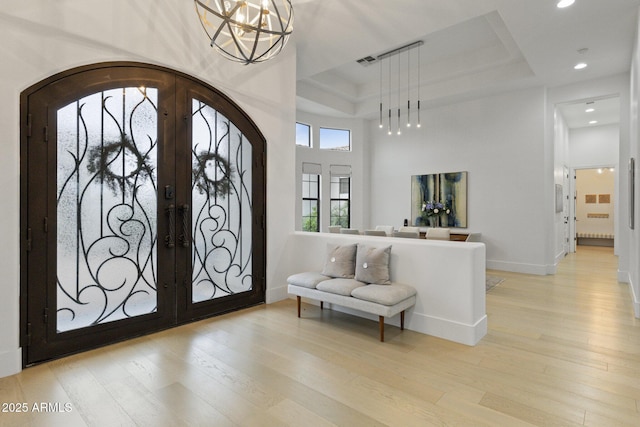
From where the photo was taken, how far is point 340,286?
3.48 metres

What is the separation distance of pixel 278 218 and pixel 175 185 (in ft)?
5.02

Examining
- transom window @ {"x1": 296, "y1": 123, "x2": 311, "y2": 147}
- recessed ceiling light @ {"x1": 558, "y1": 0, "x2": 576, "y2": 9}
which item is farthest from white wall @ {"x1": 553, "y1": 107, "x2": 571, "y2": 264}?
transom window @ {"x1": 296, "y1": 123, "x2": 311, "y2": 147}

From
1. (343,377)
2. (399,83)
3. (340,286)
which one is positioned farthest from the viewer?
(399,83)

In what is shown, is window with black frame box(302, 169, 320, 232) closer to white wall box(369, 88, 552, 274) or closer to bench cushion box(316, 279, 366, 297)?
white wall box(369, 88, 552, 274)

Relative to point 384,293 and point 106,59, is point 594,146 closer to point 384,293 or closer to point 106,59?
point 384,293

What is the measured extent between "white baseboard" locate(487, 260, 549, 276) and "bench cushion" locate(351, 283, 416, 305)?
440 cm

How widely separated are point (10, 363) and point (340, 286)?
2789 mm

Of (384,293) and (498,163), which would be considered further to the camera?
(498,163)

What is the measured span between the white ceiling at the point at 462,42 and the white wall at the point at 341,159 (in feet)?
2.35

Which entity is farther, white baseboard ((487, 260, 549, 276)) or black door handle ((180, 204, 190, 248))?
white baseboard ((487, 260, 549, 276))

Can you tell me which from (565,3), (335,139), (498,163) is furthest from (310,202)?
(565,3)

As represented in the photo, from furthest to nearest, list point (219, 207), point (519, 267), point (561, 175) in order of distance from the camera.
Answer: point (561, 175) < point (519, 267) < point (219, 207)

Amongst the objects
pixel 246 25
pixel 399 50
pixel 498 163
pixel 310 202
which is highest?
pixel 399 50

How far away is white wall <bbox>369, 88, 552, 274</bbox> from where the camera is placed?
21.2 feet
